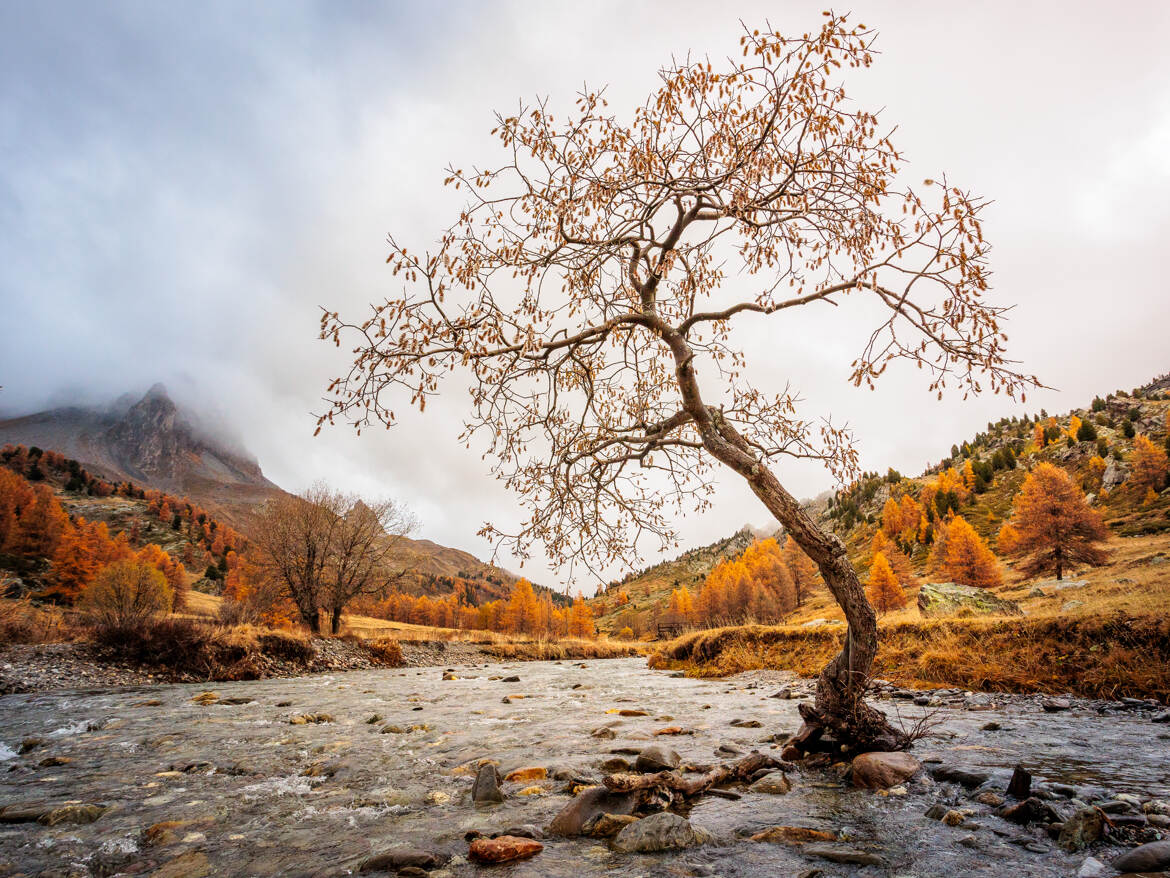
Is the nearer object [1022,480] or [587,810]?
[587,810]

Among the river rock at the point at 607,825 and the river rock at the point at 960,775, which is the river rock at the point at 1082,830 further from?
the river rock at the point at 607,825

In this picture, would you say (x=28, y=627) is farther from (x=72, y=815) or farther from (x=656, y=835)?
(x=656, y=835)

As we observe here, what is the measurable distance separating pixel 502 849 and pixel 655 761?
2513mm

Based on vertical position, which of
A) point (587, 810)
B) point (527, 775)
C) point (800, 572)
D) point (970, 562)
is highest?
point (970, 562)

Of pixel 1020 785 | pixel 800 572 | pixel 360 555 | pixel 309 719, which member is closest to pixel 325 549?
pixel 360 555

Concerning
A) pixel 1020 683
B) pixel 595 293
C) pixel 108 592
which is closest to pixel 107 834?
pixel 595 293

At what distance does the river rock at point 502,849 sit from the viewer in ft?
11.7

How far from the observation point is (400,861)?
11.6 feet

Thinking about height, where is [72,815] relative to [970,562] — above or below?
below

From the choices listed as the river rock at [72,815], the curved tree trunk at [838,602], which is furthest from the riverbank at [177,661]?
the curved tree trunk at [838,602]

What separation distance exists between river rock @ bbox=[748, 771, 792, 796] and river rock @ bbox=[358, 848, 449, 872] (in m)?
3.05

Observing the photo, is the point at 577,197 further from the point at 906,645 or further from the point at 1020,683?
the point at 906,645

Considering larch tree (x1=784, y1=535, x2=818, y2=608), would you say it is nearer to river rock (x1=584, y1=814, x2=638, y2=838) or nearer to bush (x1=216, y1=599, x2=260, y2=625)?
bush (x1=216, y1=599, x2=260, y2=625)

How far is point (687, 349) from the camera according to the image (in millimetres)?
6504
